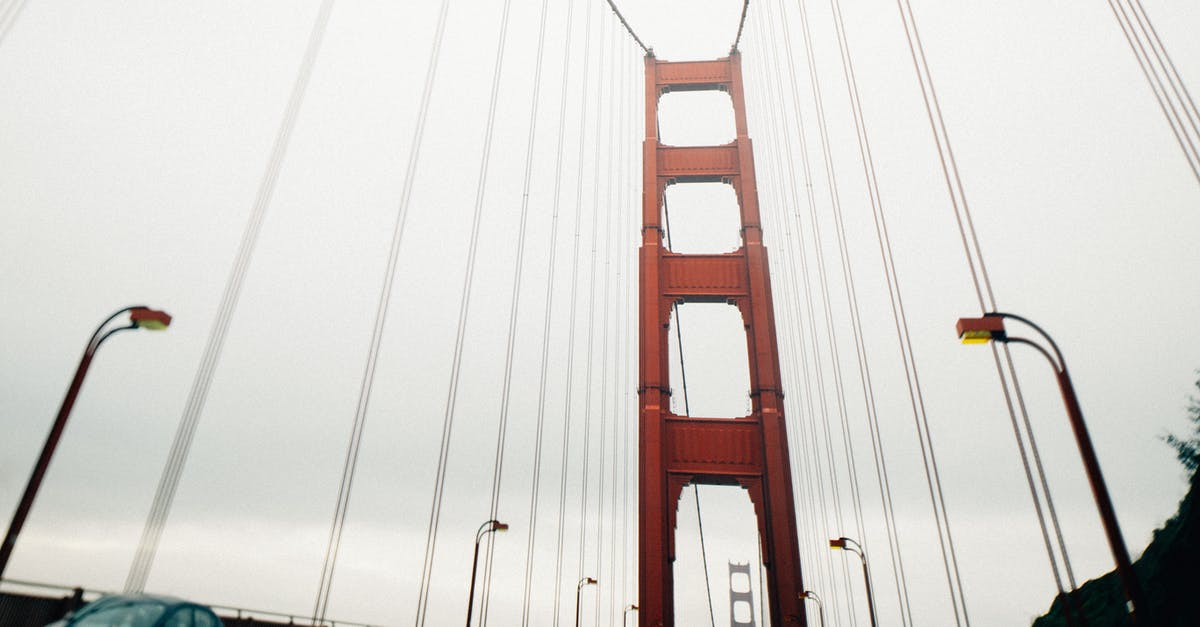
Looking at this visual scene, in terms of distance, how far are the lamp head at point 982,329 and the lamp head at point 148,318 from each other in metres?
12.0

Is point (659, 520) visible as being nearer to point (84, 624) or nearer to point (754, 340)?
point (754, 340)

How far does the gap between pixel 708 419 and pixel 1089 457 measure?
465 inches

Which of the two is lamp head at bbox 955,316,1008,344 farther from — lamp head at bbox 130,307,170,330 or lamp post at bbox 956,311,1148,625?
lamp head at bbox 130,307,170,330

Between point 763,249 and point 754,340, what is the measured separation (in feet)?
11.0

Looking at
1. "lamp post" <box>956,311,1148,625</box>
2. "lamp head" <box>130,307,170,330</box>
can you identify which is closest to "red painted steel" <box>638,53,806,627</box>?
"lamp post" <box>956,311,1148,625</box>

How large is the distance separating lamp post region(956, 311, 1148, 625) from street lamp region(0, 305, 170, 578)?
39.9 ft

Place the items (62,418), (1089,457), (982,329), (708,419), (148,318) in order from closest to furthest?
1. (1089,457)
2. (982,329)
3. (62,418)
4. (148,318)
5. (708,419)

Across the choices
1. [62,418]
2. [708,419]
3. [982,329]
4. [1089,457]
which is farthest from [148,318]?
[708,419]

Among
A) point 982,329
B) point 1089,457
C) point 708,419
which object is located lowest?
point 1089,457

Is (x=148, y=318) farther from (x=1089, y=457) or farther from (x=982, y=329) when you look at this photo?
(x=1089, y=457)

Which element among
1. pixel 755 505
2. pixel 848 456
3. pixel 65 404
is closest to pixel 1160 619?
pixel 848 456

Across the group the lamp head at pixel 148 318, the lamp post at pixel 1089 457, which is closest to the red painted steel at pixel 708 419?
the lamp post at pixel 1089 457

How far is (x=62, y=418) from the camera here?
8.63 meters

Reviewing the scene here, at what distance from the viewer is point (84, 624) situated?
657 cm
